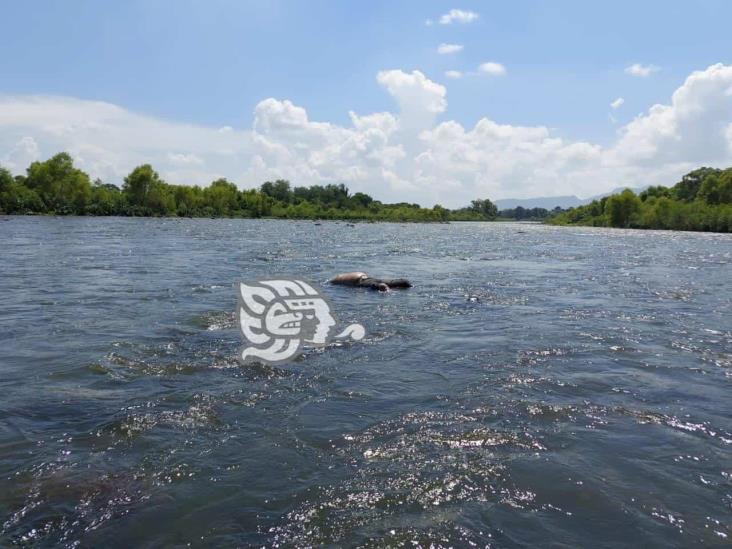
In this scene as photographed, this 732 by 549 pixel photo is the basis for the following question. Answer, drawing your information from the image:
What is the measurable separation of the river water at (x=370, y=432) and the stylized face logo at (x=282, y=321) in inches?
17.6

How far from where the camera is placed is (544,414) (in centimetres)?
641

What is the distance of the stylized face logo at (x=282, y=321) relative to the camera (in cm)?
925

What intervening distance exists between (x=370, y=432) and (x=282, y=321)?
620cm

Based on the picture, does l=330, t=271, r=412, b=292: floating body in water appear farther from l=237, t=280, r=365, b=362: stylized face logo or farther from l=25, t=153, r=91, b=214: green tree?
l=25, t=153, r=91, b=214: green tree

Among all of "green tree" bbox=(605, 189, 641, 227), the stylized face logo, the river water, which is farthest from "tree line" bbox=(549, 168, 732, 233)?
the stylized face logo

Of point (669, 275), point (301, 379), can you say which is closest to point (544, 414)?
point (301, 379)

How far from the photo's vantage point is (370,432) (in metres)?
5.70

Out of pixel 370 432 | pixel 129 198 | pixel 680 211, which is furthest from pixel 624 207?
pixel 370 432

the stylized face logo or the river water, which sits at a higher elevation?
the stylized face logo

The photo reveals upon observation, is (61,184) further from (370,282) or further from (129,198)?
(370,282)

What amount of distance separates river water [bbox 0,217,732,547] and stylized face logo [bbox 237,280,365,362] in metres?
0.45

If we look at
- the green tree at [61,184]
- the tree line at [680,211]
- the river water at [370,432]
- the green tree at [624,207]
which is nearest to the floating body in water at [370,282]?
the river water at [370,432]

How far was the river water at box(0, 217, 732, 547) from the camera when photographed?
13.3 feet

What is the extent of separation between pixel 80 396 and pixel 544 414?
232 inches
